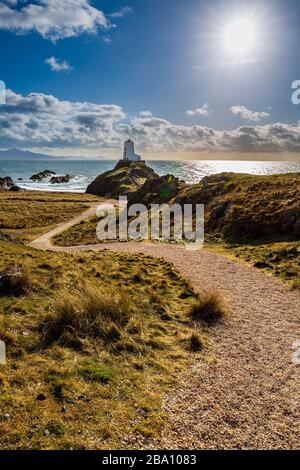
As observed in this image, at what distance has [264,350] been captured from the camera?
1141 cm

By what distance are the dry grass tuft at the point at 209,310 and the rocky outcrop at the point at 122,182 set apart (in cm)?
9567

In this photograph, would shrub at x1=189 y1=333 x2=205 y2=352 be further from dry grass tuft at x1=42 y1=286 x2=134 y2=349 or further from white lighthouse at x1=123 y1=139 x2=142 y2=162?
white lighthouse at x1=123 y1=139 x2=142 y2=162

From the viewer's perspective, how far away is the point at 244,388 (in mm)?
9070

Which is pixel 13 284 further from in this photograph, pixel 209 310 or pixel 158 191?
pixel 158 191

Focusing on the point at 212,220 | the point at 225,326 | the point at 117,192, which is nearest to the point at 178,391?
the point at 225,326

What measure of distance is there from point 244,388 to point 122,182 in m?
116

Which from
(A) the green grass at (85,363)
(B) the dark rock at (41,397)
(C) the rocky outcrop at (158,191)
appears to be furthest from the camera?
(C) the rocky outcrop at (158,191)

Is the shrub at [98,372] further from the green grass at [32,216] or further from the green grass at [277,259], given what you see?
the green grass at [32,216]

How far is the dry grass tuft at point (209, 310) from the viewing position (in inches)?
548

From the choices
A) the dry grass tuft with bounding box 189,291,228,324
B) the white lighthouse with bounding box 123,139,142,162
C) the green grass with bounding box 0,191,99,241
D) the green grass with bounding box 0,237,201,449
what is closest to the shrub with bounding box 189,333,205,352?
the green grass with bounding box 0,237,201,449

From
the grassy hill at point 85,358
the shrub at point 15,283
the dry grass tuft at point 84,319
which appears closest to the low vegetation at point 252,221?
the grassy hill at point 85,358

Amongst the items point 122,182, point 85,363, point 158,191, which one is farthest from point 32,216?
point 85,363

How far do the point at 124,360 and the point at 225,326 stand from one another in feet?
16.1
